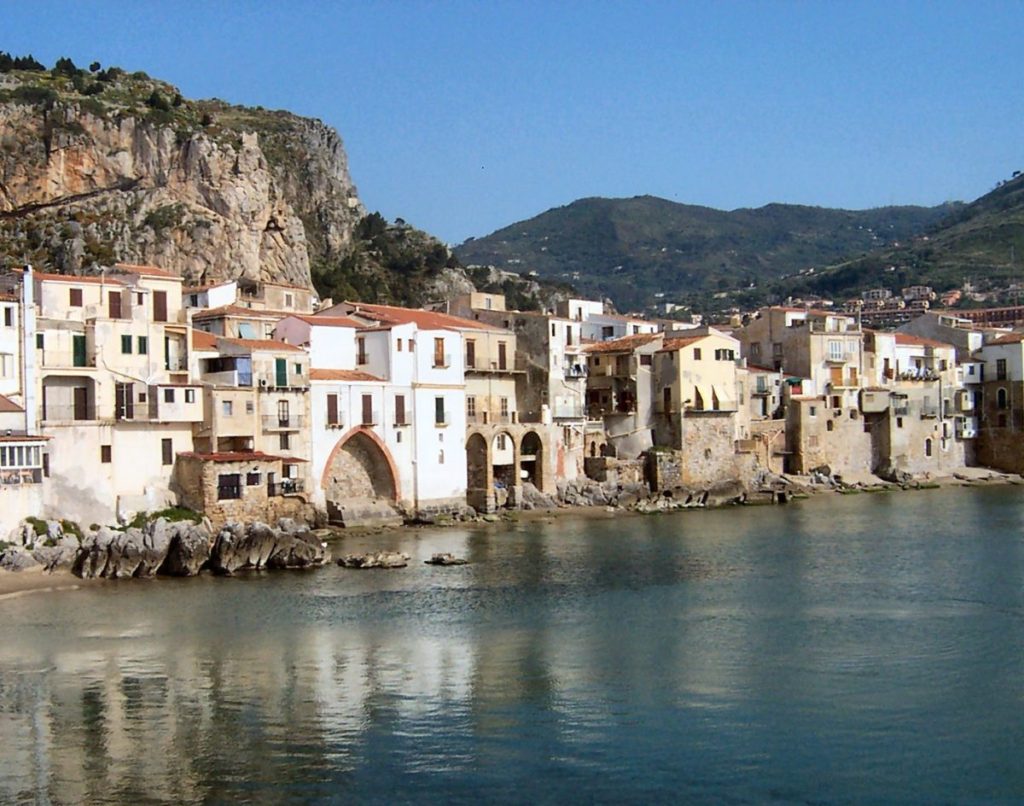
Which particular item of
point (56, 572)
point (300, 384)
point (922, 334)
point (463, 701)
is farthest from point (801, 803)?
point (922, 334)

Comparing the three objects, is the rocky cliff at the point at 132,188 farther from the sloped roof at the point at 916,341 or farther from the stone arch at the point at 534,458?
the sloped roof at the point at 916,341

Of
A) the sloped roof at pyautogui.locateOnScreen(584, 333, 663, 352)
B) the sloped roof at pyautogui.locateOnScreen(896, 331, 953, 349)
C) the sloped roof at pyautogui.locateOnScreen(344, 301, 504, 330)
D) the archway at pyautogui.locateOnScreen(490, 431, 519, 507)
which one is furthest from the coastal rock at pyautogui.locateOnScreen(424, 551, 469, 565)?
the sloped roof at pyautogui.locateOnScreen(896, 331, 953, 349)

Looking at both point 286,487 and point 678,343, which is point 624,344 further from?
point 286,487

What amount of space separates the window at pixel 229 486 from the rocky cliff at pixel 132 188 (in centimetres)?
3521

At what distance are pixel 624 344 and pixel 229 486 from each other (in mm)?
28355

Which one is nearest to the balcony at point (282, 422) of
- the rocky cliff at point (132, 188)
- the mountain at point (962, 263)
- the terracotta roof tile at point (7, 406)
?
the terracotta roof tile at point (7, 406)

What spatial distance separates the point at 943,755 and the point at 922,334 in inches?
2828

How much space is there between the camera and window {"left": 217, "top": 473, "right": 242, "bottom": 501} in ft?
152

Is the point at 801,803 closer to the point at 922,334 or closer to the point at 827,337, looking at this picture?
the point at 827,337

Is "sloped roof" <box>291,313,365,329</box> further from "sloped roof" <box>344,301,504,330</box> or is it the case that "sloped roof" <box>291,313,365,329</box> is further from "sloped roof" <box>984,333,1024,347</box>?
"sloped roof" <box>984,333,1024,347</box>

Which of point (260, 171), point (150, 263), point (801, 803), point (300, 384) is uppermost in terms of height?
point (260, 171)

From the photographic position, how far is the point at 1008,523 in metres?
55.9

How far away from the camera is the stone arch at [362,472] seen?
2111 inches

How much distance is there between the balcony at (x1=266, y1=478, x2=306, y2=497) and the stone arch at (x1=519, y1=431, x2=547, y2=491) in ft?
47.7
